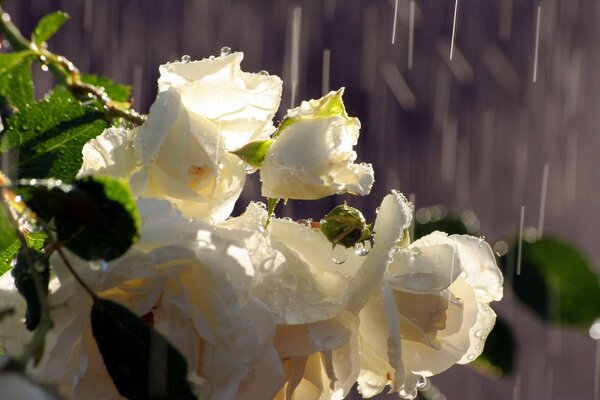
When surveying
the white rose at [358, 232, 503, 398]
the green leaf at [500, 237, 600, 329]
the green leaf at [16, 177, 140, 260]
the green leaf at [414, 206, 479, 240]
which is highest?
the green leaf at [16, 177, 140, 260]

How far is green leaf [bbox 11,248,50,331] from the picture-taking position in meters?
0.25

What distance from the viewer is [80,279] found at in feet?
0.83

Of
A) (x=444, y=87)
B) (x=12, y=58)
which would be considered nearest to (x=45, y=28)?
(x=12, y=58)

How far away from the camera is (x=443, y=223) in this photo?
0.50 meters

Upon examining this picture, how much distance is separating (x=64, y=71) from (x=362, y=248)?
0.11 meters

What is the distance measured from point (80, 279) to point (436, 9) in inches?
101

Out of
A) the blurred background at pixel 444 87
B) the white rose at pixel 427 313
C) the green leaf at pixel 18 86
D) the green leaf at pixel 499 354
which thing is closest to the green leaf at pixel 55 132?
the green leaf at pixel 18 86

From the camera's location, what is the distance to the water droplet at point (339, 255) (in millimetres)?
311

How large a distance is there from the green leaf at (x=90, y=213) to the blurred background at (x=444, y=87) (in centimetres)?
184

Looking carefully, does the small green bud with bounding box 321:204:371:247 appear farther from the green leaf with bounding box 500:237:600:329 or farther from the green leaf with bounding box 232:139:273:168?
the green leaf with bounding box 500:237:600:329

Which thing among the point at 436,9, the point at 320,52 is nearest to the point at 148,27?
the point at 320,52

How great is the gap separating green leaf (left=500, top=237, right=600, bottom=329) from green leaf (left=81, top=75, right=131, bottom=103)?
23 cm

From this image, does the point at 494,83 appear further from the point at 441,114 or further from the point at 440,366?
the point at 440,366

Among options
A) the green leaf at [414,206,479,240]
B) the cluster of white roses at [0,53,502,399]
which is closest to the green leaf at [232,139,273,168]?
the cluster of white roses at [0,53,502,399]
